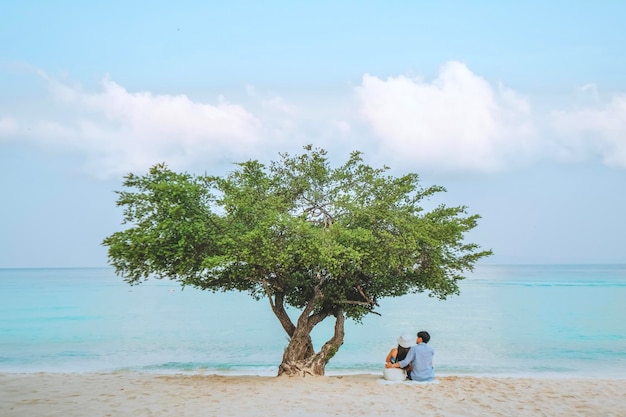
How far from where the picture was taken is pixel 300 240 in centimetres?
1324

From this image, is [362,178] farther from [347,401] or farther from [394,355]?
[347,401]

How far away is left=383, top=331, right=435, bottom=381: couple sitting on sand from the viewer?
43.7 feet

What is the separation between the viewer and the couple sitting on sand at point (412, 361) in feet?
43.7

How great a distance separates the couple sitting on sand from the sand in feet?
1.17

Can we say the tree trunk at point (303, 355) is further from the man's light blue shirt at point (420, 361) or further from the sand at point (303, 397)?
the man's light blue shirt at point (420, 361)

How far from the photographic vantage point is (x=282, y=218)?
1320 centimetres

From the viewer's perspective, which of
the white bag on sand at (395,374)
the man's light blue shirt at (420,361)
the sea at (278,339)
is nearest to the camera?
the man's light blue shirt at (420,361)

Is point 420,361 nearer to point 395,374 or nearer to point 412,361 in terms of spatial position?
point 412,361

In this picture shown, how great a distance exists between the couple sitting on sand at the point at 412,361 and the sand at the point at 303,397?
1.17 feet

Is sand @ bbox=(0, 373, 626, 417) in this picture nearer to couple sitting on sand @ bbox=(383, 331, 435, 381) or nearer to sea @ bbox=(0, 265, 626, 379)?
couple sitting on sand @ bbox=(383, 331, 435, 381)

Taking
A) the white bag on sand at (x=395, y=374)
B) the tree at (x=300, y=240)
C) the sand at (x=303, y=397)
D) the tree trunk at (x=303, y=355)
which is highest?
the tree at (x=300, y=240)

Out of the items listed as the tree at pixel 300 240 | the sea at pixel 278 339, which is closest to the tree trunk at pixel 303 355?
the tree at pixel 300 240

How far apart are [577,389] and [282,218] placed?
679 cm

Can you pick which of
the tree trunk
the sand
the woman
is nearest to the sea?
the tree trunk
